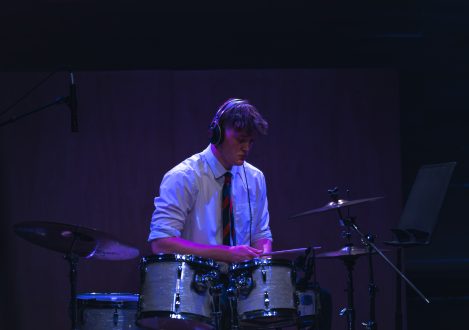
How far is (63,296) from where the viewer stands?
5.37m

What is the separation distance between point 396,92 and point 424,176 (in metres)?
1.36

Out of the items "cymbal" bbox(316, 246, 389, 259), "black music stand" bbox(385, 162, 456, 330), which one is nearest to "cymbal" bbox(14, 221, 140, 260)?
"cymbal" bbox(316, 246, 389, 259)

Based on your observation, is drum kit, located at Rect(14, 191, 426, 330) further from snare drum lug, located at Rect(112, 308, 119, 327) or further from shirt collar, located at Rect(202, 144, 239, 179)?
shirt collar, located at Rect(202, 144, 239, 179)

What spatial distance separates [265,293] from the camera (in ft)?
11.5

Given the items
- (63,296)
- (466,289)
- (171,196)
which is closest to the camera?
(171,196)

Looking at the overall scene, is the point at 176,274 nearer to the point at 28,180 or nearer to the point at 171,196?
the point at 171,196

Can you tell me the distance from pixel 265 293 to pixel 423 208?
1317 millimetres

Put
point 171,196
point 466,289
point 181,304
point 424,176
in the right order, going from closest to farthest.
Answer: point 181,304 < point 171,196 < point 424,176 < point 466,289

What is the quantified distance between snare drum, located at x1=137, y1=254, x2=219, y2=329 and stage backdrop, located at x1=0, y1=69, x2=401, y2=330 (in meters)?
1.91

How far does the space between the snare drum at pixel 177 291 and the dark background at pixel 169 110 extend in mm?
1930

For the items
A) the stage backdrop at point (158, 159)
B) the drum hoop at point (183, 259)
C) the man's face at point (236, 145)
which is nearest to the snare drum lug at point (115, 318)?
the drum hoop at point (183, 259)

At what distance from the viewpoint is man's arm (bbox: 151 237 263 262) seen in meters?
3.71

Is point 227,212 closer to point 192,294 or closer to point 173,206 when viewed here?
point 173,206

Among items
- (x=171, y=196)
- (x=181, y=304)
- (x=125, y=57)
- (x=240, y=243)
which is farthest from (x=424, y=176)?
(x=125, y=57)
